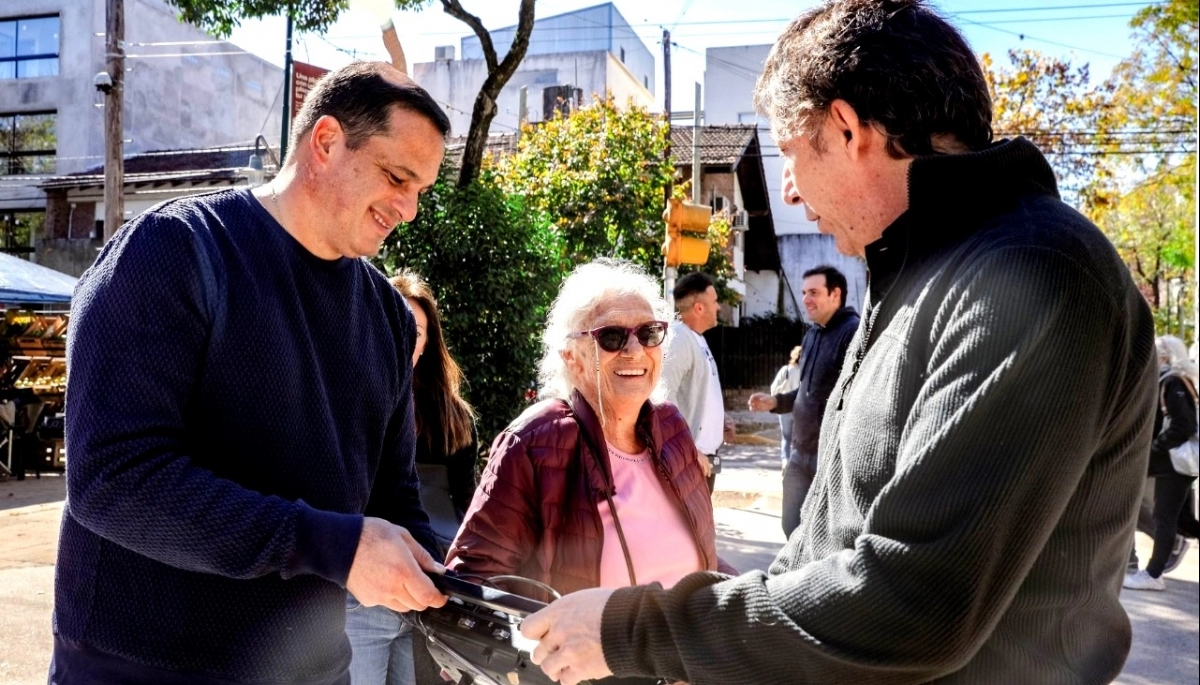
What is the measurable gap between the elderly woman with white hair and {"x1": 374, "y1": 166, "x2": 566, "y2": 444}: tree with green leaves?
188 inches

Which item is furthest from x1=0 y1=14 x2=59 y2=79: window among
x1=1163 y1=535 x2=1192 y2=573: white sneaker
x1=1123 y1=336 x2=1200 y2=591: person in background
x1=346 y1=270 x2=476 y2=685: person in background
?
x1=1163 y1=535 x2=1192 y2=573: white sneaker

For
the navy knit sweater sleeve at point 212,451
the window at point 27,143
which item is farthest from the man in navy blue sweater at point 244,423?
the window at point 27,143

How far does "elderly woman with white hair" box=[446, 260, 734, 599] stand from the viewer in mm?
2832

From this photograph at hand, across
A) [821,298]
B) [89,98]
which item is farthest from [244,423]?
[89,98]

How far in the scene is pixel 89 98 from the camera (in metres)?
8.50

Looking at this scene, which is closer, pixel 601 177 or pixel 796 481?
pixel 796 481

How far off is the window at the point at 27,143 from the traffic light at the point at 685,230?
620 cm

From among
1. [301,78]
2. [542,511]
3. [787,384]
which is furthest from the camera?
[787,384]

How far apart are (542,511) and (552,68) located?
3678 centimetres

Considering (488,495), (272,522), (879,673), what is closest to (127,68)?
(488,495)

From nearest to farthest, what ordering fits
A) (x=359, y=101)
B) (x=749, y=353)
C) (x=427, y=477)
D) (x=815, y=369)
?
(x=359, y=101) < (x=427, y=477) < (x=815, y=369) < (x=749, y=353)

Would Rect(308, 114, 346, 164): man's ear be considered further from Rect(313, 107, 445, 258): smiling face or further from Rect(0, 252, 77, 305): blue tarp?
Rect(0, 252, 77, 305): blue tarp

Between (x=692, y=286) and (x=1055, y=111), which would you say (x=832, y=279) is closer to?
(x=692, y=286)

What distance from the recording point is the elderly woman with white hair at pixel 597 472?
2.83 metres
